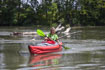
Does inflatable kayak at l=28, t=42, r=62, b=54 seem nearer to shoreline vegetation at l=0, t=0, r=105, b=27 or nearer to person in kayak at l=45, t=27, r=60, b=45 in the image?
person in kayak at l=45, t=27, r=60, b=45

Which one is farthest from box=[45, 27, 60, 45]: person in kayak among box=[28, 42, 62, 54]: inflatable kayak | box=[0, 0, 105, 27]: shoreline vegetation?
box=[0, 0, 105, 27]: shoreline vegetation

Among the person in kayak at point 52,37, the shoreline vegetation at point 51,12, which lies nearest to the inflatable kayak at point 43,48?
the person in kayak at point 52,37

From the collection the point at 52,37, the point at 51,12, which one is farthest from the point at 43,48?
the point at 51,12

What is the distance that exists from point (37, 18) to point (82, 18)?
9.10 m

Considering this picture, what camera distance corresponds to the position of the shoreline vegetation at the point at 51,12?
59.4 metres

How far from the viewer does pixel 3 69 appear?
31.0 ft

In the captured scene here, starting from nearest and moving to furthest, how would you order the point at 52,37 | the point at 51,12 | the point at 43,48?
the point at 43,48 → the point at 52,37 → the point at 51,12

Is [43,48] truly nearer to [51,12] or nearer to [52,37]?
[52,37]

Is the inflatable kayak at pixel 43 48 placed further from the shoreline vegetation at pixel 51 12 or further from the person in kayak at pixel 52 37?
the shoreline vegetation at pixel 51 12

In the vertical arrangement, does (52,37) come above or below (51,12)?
above

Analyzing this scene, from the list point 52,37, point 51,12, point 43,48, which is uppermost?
point 52,37

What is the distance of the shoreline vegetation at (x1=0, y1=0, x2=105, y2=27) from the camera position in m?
59.4

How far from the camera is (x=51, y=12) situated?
59375mm

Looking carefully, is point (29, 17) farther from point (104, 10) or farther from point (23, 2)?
point (104, 10)
